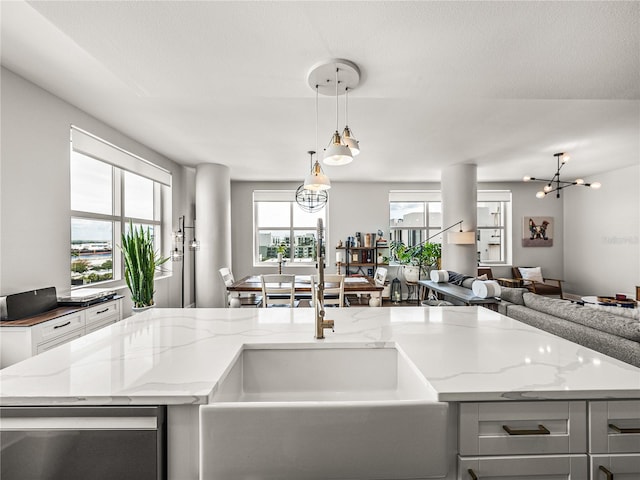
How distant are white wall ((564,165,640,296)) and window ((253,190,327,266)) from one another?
210 inches

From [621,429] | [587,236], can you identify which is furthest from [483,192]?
[621,429]

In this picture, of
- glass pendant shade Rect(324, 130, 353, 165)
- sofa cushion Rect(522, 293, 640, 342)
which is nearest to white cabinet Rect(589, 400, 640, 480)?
sofa cushion Rect(522, 293, 640, 342)

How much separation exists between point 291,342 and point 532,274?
6.98m

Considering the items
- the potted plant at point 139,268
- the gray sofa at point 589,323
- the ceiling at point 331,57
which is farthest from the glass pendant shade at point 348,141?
the potted plant at point 139,268

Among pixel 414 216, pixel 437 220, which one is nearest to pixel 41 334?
pixel 414 216

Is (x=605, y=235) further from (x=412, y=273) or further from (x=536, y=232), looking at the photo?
(x=412, y=273)

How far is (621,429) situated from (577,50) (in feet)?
5.66

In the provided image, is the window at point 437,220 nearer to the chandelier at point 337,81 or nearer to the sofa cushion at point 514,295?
the sofa cushion at point 514,295

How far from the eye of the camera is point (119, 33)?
1430mm

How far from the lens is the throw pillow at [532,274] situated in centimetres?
638

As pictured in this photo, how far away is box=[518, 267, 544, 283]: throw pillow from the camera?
6.38 m

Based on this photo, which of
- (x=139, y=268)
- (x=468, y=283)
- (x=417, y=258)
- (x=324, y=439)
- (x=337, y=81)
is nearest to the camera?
(x=324, y=439)

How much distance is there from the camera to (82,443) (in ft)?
2.45

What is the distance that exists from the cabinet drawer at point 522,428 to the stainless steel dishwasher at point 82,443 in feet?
2.57
